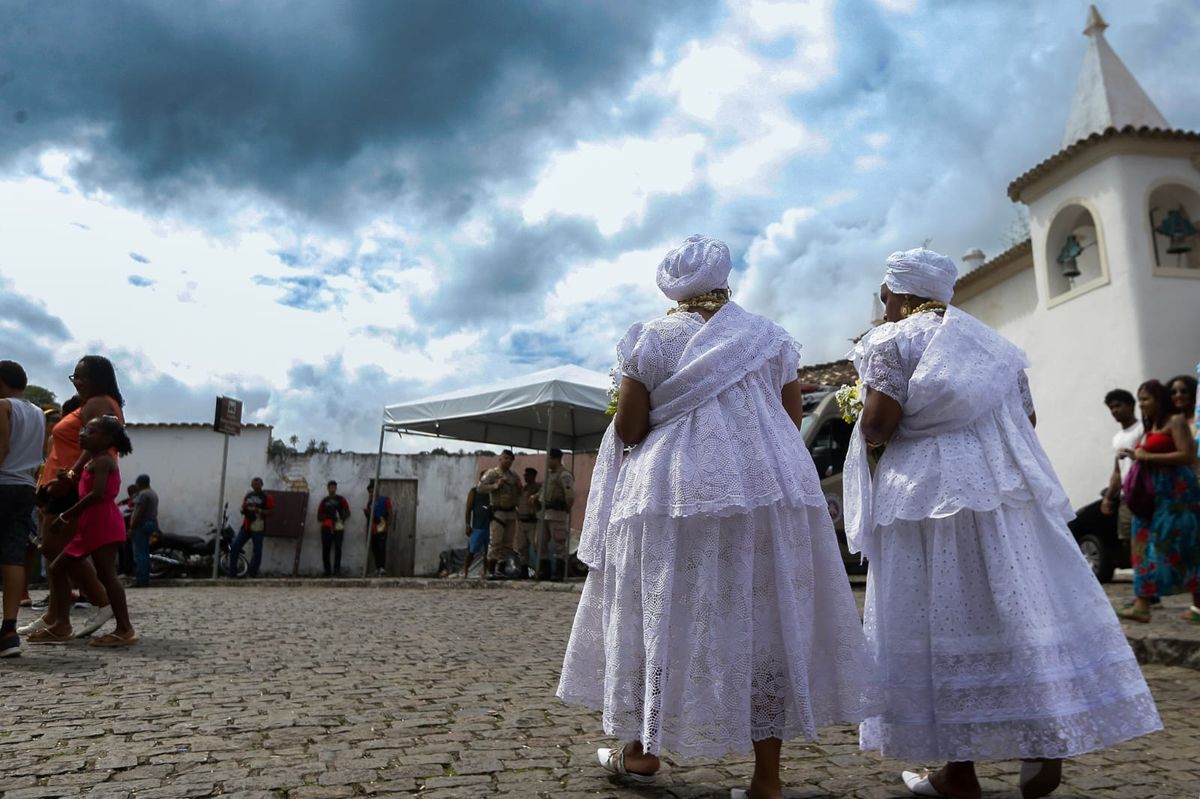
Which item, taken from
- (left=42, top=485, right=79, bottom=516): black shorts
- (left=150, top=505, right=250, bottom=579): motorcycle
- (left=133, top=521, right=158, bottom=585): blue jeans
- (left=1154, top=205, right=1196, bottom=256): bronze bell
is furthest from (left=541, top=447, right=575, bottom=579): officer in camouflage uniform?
(left=1154, top=205, right=1196, bottom=256): bronze bell

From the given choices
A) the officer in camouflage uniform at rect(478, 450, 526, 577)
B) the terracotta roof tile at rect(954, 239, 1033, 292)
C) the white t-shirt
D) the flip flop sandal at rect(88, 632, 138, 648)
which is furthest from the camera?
the terracotta roof tile at rect(954, 239, 1033, 292)

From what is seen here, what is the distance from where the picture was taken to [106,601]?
5969mm

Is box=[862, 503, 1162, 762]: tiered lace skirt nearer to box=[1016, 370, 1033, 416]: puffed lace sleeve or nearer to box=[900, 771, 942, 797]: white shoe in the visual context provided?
box=[900, 771, 942, 797]: white shoe

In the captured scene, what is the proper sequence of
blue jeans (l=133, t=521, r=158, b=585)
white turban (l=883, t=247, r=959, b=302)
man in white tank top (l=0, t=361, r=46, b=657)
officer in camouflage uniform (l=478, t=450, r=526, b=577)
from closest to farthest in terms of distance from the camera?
white turban (l=883, t=247, r=959, b=302) → man in white tank top (l=0, t=361, r=46, b=657) → officer in camouflage uniform (l=478, t=450, r=526, b=577) → blue jeans (l=133, t=521, r=158, b=585)

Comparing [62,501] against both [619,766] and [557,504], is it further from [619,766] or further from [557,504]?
[557,504]

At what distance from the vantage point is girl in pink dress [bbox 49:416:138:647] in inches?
224

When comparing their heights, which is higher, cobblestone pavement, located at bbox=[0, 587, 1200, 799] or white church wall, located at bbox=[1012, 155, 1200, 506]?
white church wall, located at bbox=[1012, 155, 1200, 506]

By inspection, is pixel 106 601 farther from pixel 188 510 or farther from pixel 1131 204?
pixel 188 510

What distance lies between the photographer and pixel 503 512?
12.7m

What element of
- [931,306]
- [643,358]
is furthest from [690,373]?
[931,306]

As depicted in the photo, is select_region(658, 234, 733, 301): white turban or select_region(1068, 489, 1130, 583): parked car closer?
select_region(658, 234, 733, 301): white turban

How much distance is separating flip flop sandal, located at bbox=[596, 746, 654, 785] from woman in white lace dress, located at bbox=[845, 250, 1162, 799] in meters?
0.73

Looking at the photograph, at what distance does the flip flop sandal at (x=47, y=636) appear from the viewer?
5.98 m

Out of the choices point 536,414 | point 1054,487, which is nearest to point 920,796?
point 1054,487
